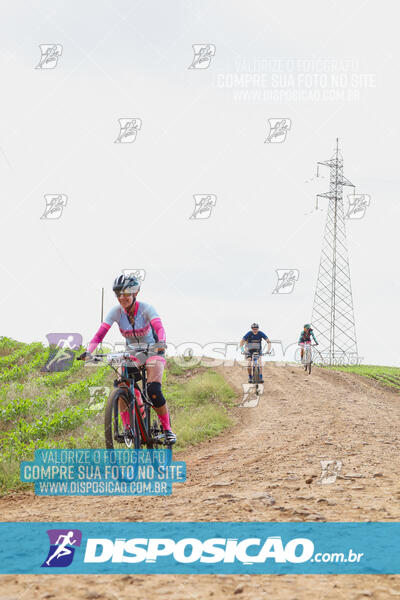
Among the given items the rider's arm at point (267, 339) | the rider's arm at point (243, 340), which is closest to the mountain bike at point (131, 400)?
the rider's arm at point (267, 339)

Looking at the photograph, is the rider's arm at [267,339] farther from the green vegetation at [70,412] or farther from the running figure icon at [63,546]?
the running figure icon at [63,546]

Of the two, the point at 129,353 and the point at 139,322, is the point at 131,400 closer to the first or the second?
the point at 129,353

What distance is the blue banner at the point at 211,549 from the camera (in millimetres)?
4309

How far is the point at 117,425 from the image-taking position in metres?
7.35

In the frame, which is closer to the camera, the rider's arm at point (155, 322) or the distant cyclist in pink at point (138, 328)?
the distant cyclist in pink at point (138, 328)

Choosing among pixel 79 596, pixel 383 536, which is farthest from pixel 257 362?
pixel 79 596

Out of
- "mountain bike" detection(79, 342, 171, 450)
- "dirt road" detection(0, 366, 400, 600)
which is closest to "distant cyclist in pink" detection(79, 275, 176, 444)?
"mountain bike" detection(79, 342, 171, 450)

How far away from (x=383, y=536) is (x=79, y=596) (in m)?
2.73

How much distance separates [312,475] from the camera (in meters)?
7.23

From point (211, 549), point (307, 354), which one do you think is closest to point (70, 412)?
point (211, 549)

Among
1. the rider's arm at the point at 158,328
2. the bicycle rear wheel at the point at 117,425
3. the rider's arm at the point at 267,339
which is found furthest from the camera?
the rider's arm at the point at 267,339

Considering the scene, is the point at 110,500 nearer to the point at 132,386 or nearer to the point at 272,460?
the point at 132,386

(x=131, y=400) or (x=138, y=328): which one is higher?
(x=138, y=328)

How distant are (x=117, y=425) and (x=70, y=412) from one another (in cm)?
698
